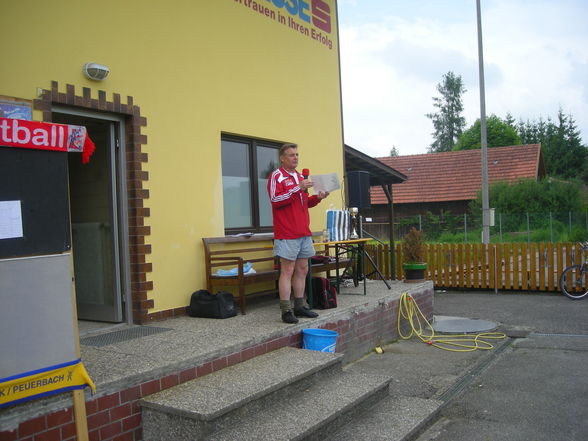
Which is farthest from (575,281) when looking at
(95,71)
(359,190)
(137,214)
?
(95,71)

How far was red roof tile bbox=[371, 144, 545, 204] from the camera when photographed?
2722 centimetres

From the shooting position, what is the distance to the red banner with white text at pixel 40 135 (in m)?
2.94

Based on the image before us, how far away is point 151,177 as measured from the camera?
18.7 ft

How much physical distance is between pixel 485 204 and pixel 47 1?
12628mm

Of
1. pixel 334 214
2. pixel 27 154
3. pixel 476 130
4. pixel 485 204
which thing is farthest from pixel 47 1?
pixel 476 130

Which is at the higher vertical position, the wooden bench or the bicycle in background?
the wooden bench

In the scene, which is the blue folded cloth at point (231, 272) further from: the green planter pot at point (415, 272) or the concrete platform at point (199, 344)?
the green planter pot at point (415, 272)

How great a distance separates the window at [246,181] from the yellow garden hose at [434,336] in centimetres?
232

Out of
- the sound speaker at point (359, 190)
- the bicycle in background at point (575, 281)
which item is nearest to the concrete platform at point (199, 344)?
the sound speaker at point (359, 190)

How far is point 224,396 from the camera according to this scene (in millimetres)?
3738

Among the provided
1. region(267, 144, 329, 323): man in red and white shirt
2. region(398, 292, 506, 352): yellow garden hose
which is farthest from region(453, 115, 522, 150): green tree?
region(267, 144, 329, 323): man in red and white shirt

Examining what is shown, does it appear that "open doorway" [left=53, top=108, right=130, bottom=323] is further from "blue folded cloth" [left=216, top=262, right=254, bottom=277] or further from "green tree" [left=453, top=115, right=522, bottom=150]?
"green tree" [left=453, top=115, right=522, bottom=150]

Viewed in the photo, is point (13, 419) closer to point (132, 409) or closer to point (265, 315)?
point (132, 409)

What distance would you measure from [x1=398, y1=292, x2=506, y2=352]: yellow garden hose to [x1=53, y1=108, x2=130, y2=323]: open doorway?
157 inches
